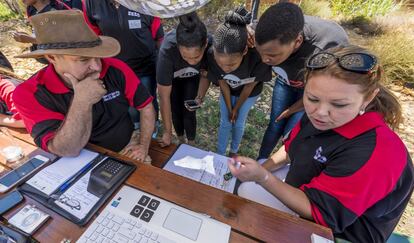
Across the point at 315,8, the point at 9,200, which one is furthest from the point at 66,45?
the point at 315,8

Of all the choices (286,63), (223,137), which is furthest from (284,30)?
(223,137)

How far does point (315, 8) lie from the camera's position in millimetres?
5375

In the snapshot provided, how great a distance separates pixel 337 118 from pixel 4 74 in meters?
2.31

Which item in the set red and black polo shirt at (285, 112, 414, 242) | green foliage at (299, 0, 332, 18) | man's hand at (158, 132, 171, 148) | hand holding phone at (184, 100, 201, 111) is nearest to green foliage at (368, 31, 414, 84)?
green foliage at (299, 0, 332, 18)

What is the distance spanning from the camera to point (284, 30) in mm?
1388

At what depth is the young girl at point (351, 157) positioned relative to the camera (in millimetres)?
901

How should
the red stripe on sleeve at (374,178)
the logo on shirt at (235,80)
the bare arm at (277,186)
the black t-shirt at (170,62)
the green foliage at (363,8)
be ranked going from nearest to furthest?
the red stripe on sleeve at (374,178)
the bare arm at (277,186)
the black t-shirt at (170,62)
the logo on shirt at (235,80)
the green foliage at (363,8)

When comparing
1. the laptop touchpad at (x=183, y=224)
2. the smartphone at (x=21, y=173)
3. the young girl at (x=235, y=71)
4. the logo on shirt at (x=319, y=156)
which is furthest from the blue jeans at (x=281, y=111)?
the smartphone at (x=21, y=173)

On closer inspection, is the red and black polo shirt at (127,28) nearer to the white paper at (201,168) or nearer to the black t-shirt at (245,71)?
the black t-shirt at (245,71)

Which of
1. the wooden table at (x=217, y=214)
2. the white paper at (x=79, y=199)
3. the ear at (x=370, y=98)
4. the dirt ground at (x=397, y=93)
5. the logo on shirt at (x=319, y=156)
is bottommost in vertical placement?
the dirt ground at (x=397, y=93)

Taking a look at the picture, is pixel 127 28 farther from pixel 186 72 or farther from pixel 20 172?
pixel 20 172

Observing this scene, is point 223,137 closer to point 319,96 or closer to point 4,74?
point 319,96

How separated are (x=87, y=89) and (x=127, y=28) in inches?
37.6

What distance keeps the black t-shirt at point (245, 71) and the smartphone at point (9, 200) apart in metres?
1.38
